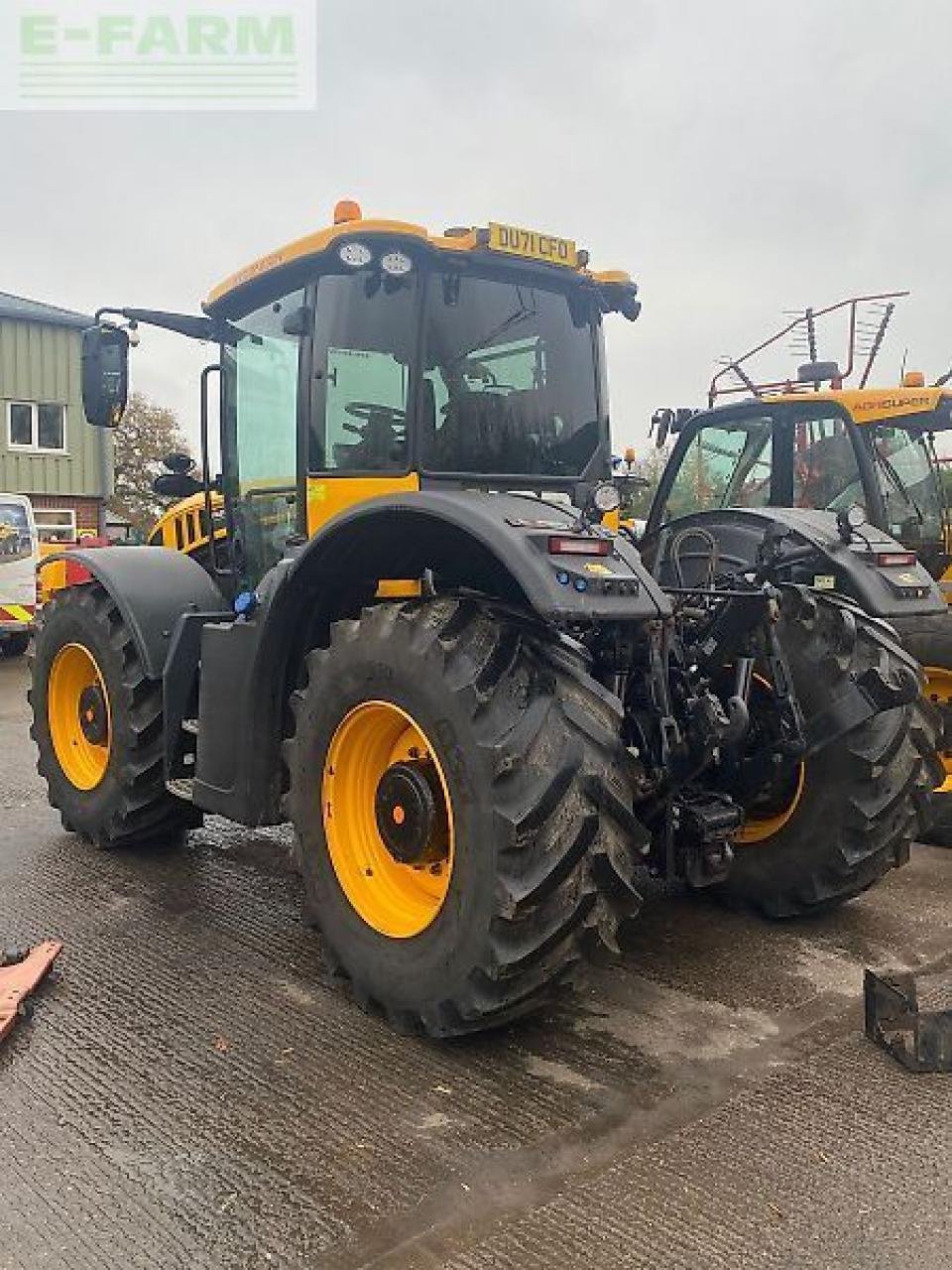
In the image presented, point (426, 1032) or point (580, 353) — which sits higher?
point (580, 353)

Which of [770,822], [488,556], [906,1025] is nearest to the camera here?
[906,1025]

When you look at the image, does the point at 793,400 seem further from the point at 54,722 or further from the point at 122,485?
the point at 122,485

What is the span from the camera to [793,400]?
265 inches

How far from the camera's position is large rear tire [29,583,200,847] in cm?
478

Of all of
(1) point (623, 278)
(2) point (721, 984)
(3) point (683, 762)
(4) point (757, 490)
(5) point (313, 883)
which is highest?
(1) point (623, 278)

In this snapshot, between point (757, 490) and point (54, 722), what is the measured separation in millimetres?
4420

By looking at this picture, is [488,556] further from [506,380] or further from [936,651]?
[936,651]

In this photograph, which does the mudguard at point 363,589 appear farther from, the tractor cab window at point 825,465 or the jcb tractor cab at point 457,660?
the tractor cab window at point 825,465

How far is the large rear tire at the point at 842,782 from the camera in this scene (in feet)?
12.6

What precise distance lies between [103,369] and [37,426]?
1939cm

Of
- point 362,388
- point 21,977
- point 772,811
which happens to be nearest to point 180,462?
point 362,388

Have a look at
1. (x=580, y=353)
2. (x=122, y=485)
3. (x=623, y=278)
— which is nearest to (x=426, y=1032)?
(x=580, y=353)

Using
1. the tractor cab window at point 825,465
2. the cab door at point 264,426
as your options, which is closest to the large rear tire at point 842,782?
the cab door at point 264,426

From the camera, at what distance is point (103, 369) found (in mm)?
4715
